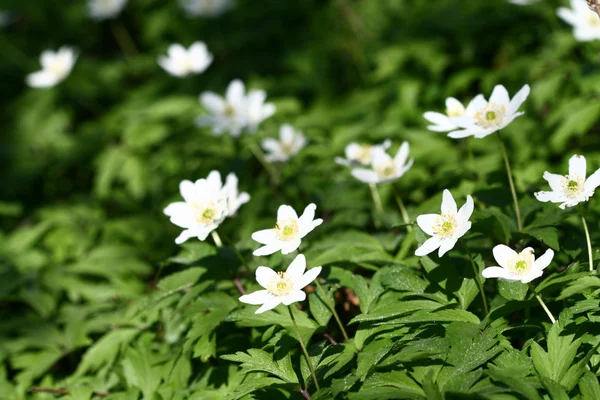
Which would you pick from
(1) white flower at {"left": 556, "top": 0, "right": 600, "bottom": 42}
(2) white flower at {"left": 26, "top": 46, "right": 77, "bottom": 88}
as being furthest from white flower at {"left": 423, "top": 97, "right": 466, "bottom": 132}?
(2) white flower at {"left": 26, "top": 46, "right": 77, "bottom": 88}

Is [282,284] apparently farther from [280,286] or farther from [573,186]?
[573,186]

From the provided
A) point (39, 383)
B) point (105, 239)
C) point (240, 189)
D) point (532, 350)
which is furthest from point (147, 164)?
point (532, 350)

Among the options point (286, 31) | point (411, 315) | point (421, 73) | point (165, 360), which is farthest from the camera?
point (286, 31)

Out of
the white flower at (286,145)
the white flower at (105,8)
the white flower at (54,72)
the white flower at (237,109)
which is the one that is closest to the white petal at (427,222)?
the white flower at (286,145)

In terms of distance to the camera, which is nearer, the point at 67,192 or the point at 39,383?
the point at 39,383

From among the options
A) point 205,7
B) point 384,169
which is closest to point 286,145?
point 384,169

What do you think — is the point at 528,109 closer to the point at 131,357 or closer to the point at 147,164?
the point at 147,164

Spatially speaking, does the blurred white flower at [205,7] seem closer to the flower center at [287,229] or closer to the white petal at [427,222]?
the flower center at [287,229]
